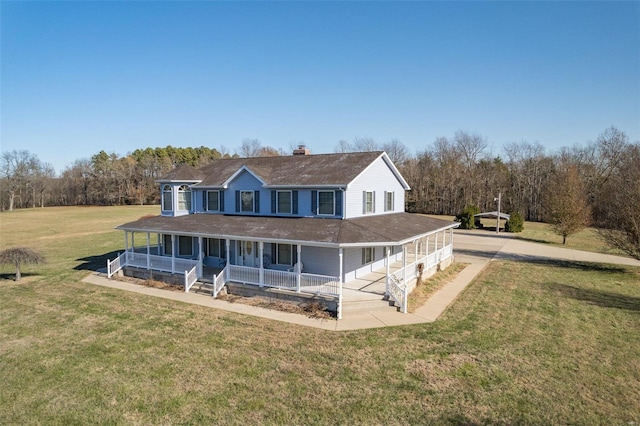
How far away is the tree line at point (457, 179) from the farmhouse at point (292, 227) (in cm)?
1443

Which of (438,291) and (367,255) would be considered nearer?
(438,291)

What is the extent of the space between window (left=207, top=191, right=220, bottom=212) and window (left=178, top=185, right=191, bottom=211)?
6.55 feet

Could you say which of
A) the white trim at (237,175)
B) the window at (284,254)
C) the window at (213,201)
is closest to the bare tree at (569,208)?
the window at (284,254)

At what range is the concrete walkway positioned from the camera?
559 inches

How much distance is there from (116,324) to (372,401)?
10481 millimetres

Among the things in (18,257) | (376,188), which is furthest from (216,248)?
(18,257)

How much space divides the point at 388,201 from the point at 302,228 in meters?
7.98

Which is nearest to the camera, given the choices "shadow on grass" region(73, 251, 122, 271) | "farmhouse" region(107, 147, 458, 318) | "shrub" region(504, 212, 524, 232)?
"farmhouse" region(107, 147, 458, 318)

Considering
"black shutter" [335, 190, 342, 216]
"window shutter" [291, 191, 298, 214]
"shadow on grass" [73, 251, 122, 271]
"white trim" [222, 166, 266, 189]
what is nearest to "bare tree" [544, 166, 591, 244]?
"black shutter" [335, 190, 342, 216]

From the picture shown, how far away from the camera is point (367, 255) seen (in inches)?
780

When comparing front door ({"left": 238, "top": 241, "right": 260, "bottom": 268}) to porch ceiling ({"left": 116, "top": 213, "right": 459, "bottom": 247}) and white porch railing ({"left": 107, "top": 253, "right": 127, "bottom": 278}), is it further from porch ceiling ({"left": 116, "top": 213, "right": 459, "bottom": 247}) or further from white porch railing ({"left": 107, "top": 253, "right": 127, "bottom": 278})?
white porch railing ({"left": 107, "top": 253, "right": 127, "bottom": 278})

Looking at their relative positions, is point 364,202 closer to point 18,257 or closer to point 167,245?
point 167,245

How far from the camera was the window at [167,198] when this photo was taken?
952 inches

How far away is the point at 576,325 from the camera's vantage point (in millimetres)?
14047
